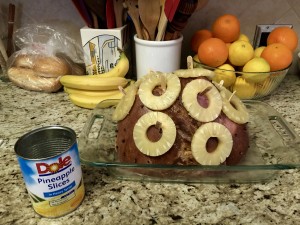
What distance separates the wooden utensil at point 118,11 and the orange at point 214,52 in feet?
0.76

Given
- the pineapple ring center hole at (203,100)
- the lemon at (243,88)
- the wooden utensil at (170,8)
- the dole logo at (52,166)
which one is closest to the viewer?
the dole logo at (52,166)

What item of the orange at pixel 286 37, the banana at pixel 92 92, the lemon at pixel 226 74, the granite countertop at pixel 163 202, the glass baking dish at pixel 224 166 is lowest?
the granite countertop at pixel 163 202

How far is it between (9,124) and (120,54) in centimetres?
33

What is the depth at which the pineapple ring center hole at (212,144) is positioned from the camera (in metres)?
0.47

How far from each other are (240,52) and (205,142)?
0.33m

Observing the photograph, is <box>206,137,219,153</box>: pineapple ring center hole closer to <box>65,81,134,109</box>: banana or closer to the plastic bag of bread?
<box>65,81,134,109</box>: banana

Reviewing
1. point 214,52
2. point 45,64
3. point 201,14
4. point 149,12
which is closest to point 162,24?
point 149,12

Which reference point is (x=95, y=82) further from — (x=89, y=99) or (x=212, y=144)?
(x=212, y=144)

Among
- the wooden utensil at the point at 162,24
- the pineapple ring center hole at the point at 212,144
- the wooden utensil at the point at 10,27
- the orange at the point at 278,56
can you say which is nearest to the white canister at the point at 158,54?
the wooden utensil at the point at 162,24

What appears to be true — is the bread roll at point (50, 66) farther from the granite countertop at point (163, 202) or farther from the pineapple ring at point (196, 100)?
the pineapple ring at point (196, 100)

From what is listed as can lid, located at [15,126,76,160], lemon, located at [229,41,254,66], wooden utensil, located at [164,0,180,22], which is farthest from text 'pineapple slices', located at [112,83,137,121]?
lemon, located at [229,41,254,66]

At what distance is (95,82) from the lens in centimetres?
73

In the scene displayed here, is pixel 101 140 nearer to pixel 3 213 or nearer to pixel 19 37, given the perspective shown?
pixel 3 213

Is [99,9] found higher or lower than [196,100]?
higher
